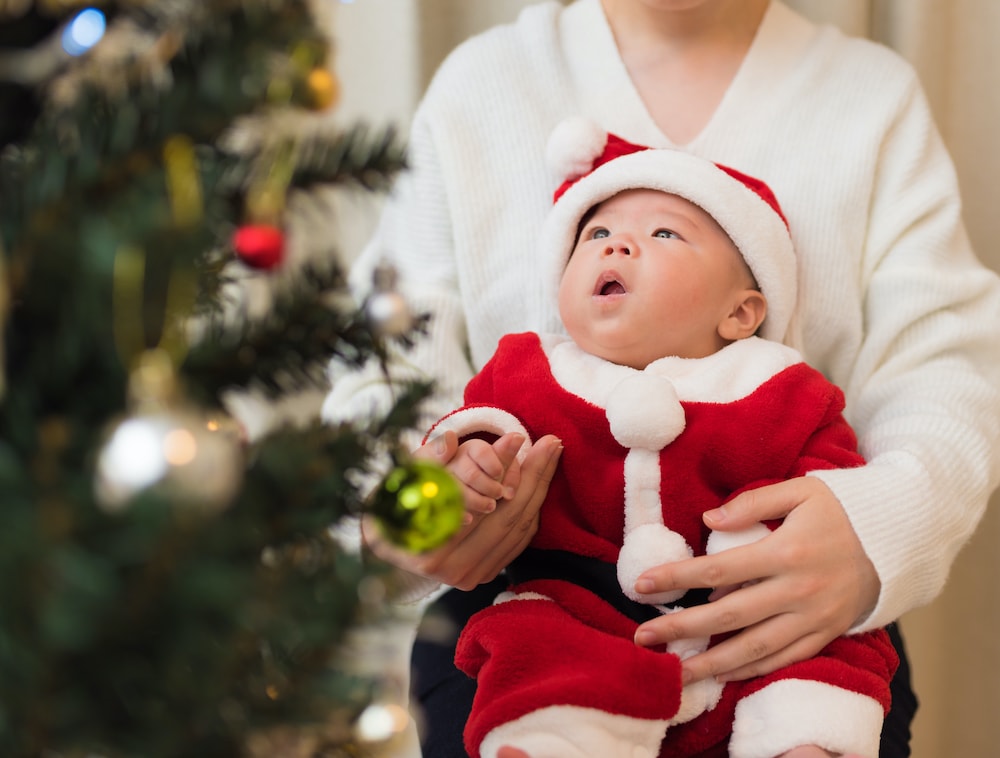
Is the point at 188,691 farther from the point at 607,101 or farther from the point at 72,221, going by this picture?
the point at 607,101

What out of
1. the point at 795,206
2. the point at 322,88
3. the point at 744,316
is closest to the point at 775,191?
the point at 795,206

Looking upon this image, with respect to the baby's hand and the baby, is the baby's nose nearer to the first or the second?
the baby

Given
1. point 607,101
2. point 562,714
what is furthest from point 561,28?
point 562,714

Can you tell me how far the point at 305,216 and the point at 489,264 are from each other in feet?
2.27

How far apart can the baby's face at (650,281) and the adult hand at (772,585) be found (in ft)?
0.59

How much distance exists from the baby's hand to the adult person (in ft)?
0.81

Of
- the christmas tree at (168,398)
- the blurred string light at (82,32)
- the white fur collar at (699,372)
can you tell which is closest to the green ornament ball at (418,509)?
the christmas tree at (168,398)

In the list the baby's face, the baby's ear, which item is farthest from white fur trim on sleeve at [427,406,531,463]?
the baby's ear

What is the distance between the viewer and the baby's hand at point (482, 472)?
0.82 m

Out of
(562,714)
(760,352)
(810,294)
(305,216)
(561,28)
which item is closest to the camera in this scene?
(305,216)

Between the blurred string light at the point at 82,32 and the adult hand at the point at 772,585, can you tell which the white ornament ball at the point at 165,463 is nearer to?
the blurred string light at the point at 82,32

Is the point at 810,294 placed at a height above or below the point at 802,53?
below

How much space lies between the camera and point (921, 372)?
1.08 metres

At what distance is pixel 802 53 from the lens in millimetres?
1192
